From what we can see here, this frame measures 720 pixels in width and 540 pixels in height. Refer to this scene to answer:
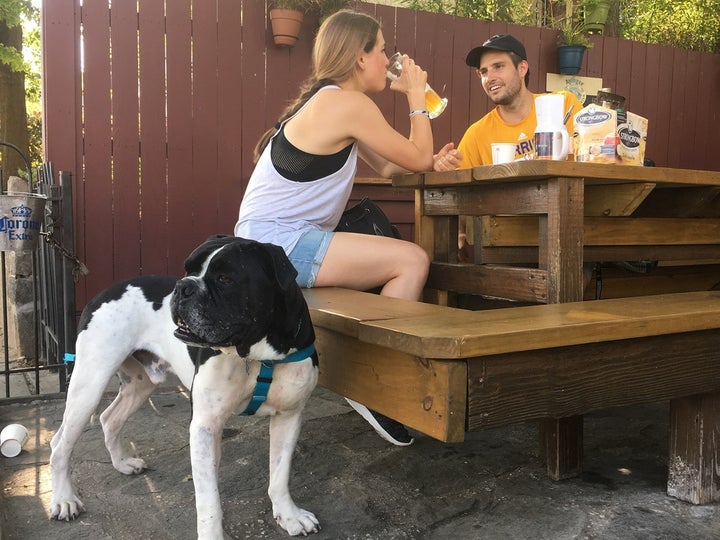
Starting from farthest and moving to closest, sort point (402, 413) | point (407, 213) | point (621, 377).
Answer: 1. point (407, 213)
2. point (621, 377)
3. point (402, 413)

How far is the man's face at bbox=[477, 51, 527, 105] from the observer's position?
3.94 m

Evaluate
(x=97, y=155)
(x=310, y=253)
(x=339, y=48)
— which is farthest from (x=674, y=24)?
(x=310, y=253)

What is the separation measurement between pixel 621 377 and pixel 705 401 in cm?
61

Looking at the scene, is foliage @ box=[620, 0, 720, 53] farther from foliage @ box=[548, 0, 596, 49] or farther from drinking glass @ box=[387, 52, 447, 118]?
drinking glass @ box=[387, 52, 447, 118]

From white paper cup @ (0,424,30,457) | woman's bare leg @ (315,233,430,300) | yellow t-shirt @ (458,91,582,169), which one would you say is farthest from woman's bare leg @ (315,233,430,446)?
white paper cup @ (0,424,30,457)

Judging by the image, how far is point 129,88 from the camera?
441 cm

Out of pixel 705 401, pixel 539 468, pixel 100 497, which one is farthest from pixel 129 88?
pixel 705 401

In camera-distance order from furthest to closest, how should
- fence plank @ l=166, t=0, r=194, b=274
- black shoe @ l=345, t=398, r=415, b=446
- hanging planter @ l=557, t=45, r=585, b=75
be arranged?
hanging planter @ l=557, t=45, r=585, b=75 < fence plank @ l=166, t=0, r=194, b=274 < black shoe @ l=345, t=398, r=415, b=446

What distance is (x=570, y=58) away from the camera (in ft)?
19.0

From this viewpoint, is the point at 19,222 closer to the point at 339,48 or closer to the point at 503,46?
the point at 339,48

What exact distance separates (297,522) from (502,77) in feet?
9.31

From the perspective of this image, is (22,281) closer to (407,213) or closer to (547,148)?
(407,213)

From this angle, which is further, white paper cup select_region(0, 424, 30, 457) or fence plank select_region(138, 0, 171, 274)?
fence plank select_region(138, 0, 171, 274)

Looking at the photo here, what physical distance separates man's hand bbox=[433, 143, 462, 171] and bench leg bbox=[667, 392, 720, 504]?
51.4 inches
